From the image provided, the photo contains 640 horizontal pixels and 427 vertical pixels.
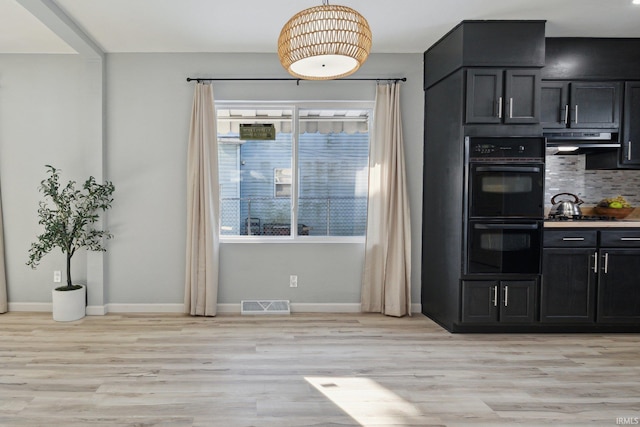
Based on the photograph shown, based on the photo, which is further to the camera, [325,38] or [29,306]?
[29,306]

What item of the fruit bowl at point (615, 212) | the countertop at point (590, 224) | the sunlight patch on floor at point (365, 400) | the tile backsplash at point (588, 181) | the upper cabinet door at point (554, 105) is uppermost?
the upper cabinet door at point (554, 105)

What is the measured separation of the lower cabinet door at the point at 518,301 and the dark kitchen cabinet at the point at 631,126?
5.33 ft

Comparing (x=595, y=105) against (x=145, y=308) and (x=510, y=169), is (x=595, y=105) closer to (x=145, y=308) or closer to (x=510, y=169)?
(x=510, y=169)

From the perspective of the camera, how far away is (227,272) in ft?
14.4

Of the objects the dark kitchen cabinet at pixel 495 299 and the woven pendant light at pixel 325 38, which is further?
the dark kitchen cabinet at pixel 495 299

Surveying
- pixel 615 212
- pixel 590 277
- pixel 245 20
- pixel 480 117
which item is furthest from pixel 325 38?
pixel 615 212

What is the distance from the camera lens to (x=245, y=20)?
139 inches

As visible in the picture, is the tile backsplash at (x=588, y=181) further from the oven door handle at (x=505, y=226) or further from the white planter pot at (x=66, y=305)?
the white planter pot at (x=66, y=305)

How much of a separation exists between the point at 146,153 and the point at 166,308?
1719 millimetres

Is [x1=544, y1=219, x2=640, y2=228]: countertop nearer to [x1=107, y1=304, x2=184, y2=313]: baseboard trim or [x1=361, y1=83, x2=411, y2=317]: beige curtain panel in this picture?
[x1=361, y1=83, x2=411, y2=317]: beige curtain panel

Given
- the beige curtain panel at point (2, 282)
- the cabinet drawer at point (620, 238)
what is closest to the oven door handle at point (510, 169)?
the cabinet drawer at point (620, 238)

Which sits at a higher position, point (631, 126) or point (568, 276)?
point (631, 126)

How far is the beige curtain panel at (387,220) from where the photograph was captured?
4273mm

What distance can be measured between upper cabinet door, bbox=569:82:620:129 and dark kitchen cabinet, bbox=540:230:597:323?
3.53 feet
